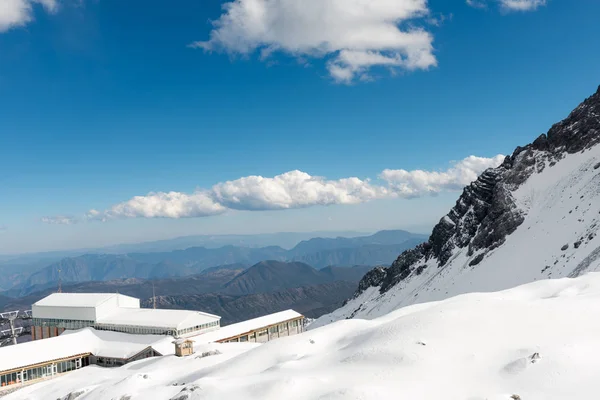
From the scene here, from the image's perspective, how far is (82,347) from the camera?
61.9 metres

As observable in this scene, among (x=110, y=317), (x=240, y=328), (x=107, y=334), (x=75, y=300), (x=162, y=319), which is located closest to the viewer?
(x=240, y=328)

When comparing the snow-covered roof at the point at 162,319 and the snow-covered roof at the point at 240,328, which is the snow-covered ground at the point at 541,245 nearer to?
the snow-covered roof at the point at 240,328

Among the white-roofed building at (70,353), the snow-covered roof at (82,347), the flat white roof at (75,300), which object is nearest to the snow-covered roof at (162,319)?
the snow-covered roof at (82,347)

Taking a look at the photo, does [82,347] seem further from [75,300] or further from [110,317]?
[75,300]

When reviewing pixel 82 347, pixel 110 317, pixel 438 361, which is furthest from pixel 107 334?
pixel 438 361

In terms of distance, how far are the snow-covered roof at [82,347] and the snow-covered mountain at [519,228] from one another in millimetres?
63508

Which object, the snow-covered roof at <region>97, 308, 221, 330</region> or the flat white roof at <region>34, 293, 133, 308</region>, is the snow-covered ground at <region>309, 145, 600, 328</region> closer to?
the snow-covered roof at <region>97, 308, 221, 330</region>

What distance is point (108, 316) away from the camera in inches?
3056

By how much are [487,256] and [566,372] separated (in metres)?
88.5

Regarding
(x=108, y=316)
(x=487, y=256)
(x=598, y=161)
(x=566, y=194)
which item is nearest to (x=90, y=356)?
(x=108, y=316)

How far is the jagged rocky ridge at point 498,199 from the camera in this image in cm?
10738

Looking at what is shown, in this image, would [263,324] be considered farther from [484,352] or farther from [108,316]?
[484,352]

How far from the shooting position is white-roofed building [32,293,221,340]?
6625 centimetres

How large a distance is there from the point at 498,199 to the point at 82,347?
105813mm
